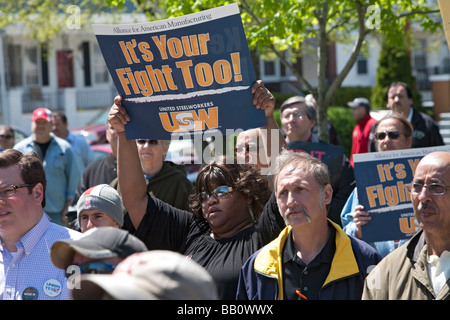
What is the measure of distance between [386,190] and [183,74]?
4.94 ft

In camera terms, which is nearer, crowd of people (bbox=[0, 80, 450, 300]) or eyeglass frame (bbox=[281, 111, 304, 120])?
crowd of people (bbox=[0, 80, 450, 300])

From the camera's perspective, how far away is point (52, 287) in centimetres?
370

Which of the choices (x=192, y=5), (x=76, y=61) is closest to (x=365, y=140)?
(x=192, y=5)

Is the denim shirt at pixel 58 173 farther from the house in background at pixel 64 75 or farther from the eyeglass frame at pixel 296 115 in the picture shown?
the house in background at pixel 64 75

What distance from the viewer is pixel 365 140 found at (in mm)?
8602

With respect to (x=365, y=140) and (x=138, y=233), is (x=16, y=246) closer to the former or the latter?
(x=138, y=233)

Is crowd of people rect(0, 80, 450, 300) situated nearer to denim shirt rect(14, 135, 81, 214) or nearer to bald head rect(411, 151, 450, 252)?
bald head rect(411, 151, 450, 252)

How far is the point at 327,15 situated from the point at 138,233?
478 cm

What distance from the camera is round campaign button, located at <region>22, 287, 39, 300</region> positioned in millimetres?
3689

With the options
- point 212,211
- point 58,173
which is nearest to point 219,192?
point 212,211

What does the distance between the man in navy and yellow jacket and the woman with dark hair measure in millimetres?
417

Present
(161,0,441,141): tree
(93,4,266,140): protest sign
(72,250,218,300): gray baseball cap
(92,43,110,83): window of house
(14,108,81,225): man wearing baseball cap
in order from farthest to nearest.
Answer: (92,43,110,83): window of house, (14,108,81,225): man wearing baseball cap, (161,0,441,141): tree, (93,4,266,140): protest sign, (72,250,218,300): gray baseball cap

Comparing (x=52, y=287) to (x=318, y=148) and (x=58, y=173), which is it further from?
(x=58, y=173)

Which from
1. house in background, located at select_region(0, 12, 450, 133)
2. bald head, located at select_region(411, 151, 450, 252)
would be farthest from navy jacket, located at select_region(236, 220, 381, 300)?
house in background, located at select_region(0, 12, 450, 133)
